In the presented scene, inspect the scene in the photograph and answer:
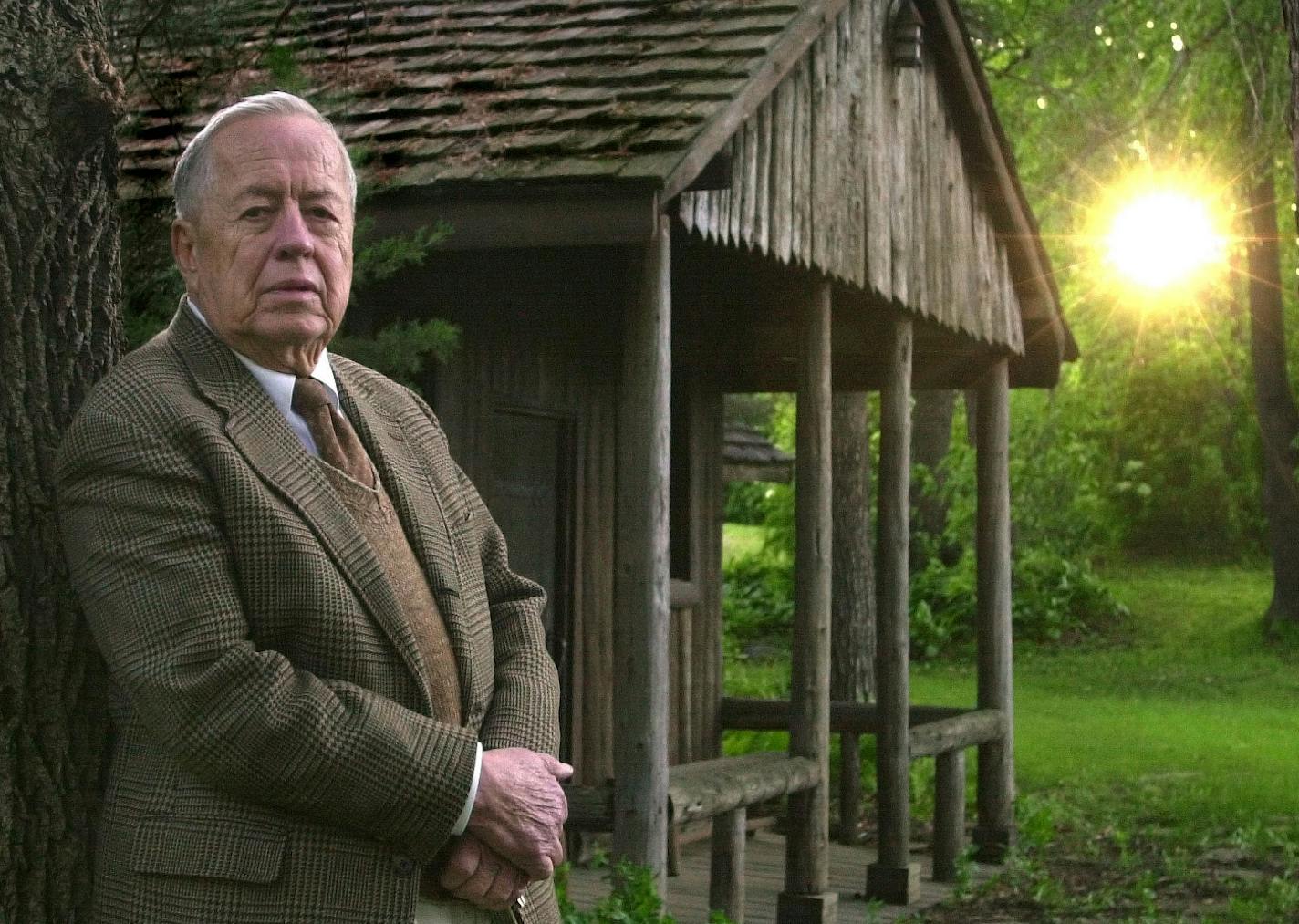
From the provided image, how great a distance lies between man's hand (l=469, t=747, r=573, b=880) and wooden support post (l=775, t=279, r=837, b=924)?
542 cm

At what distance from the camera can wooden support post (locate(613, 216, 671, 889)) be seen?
694 cm

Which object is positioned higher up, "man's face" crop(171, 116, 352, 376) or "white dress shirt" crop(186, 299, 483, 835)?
"man's face" crop(171, 116, 352, 376)

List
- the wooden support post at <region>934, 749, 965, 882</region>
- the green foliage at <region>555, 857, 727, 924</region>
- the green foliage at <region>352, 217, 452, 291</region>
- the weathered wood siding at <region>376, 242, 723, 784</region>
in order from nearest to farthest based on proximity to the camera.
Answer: the green foliage at <region>352, 217, 452, 291</region> < the green foliage at <region>555, 857, 727, 924</region> < the weathered wood siding at <region>376, 242, 723, 784</region> < the wooden support post at <region>934, 749, 965, 882</region>

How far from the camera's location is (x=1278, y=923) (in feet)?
28.3

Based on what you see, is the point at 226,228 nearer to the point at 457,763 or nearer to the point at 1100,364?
the point at 457,763

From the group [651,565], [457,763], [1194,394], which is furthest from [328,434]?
[1194,394]

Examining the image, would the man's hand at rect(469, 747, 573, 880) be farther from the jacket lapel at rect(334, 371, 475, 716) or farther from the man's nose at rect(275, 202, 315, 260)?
the man's nose at rect(275, 202, 315, 260)

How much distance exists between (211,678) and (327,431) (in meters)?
0.54

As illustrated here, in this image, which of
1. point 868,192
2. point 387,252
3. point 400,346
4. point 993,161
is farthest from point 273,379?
point 993,161

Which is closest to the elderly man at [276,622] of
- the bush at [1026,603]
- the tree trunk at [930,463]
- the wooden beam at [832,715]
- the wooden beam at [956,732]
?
the wooden beam at [956,732]

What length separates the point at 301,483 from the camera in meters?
2.98

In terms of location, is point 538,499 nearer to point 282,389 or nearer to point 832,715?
point 832,715

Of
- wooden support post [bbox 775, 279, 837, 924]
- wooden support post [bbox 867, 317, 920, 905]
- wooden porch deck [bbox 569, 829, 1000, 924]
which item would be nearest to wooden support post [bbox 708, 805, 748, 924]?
wooden support post [bbox 775, 279, 837, 924]

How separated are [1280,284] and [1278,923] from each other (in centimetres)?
1602
